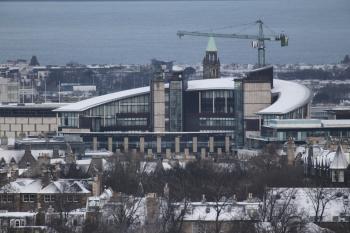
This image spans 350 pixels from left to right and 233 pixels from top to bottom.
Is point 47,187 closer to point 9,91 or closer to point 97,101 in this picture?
point 97,101

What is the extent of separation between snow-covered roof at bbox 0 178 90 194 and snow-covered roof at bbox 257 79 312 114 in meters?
25.5

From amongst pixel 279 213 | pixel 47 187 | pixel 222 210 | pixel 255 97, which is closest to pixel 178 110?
pixel 255 97

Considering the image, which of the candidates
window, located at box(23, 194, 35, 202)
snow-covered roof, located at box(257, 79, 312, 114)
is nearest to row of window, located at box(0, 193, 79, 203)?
window, located at box(23, 194, 35, 202)

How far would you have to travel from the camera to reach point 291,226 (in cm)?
4050

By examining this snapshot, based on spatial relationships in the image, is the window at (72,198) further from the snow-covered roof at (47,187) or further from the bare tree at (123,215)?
the bare tree at (123,215)

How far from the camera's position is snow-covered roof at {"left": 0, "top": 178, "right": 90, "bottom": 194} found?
45.3 metres

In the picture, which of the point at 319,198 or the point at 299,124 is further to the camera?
the point at 299,124

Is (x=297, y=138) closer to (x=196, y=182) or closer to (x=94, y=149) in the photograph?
(x=94, y=149)

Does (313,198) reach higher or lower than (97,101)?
lower

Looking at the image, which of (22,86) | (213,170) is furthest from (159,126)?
(22,86)

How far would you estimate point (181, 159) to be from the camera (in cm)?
6356

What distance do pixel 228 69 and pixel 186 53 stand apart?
58.5 m

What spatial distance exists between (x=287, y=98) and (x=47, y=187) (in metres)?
29.6

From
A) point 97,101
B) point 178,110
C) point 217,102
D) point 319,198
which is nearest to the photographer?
point 319,198
